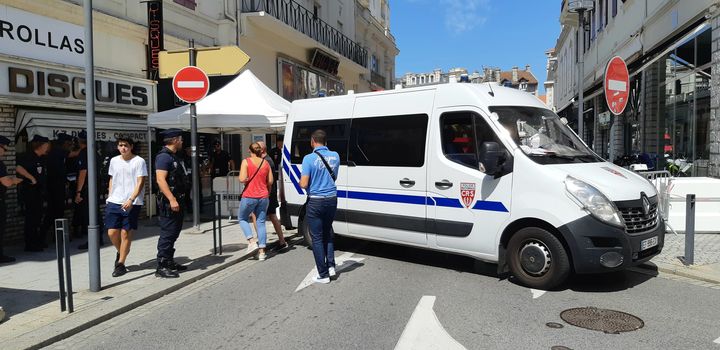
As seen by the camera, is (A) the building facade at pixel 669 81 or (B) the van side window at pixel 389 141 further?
(A) the building facade at pixel 669 81

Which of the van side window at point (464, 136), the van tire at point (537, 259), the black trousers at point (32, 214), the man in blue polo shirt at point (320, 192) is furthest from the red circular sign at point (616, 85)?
the black trousers at point (32, 214)

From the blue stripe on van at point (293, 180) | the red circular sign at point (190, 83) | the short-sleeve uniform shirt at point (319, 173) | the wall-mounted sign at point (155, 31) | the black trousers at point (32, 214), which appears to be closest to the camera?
the short-sleeve uniform shirt at point (319, 173)

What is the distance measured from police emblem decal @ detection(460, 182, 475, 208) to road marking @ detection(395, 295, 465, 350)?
154cm

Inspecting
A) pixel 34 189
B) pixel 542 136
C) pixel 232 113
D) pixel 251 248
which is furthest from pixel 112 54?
pixel 542 136

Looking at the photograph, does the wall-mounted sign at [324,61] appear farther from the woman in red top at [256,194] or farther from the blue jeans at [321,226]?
the blue jeans at [321,226]

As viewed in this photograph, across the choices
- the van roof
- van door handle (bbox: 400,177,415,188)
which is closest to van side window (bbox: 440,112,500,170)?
the van roof

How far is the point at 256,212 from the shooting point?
7.82 m

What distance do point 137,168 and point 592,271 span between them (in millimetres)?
5421

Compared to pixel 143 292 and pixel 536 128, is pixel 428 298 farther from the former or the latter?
pixel 143 292

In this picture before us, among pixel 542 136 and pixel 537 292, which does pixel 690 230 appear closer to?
pixel 542 136

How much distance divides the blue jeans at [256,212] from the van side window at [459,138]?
2927 millimetres

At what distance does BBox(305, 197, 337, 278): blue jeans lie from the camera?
20.1 ft

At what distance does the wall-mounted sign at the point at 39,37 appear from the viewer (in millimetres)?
8422

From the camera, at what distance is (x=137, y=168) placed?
6.53m
